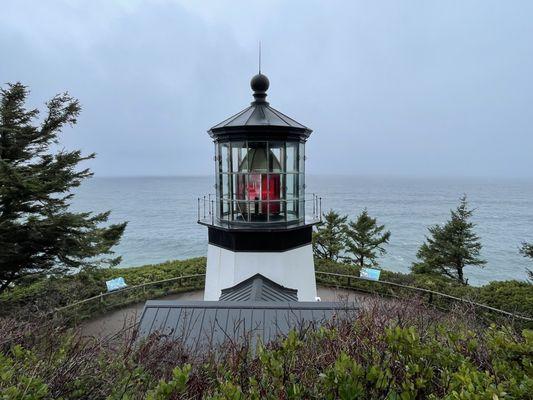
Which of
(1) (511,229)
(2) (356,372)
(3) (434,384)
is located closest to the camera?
(2) (356,372)

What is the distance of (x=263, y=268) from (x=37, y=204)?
6722 mm

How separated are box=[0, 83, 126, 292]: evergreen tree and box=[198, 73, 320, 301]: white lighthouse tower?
14.9 ft

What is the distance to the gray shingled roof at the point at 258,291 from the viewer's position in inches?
228

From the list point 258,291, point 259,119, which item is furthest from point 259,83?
point 258,291

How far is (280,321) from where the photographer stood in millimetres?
4223

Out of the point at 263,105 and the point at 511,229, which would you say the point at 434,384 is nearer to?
the point at 263,105

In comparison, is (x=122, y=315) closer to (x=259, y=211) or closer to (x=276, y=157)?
(x=259, y=211)

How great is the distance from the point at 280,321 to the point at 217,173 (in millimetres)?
3707

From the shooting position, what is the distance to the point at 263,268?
648 centimetres

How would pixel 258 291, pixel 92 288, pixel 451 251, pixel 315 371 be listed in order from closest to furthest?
pixel 315 371, pixel 258 291, pixel 92 288, pixel 451 251

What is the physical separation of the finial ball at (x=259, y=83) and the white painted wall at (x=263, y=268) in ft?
11.0

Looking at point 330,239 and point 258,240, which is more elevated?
point 258,240

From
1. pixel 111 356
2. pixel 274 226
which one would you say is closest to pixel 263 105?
pixel 274 226

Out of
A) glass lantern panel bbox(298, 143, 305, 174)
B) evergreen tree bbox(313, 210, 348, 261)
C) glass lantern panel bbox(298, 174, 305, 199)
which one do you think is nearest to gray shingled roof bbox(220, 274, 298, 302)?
glass lantern panel bbox(298, 174, 305, 199)
